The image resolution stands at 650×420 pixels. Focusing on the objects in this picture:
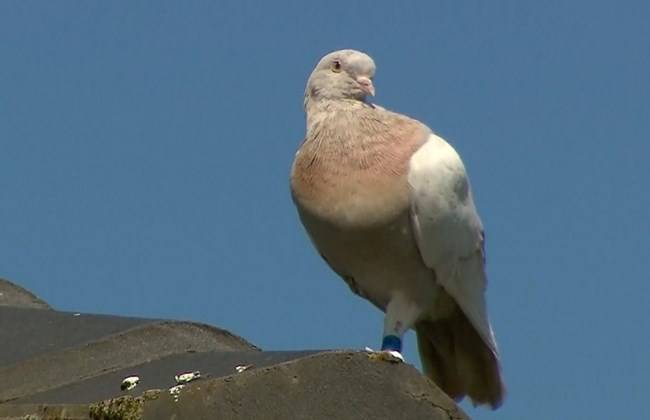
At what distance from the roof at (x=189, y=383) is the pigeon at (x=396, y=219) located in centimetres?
156

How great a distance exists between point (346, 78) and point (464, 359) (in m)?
1.70

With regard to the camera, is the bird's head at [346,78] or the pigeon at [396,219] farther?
the bird's head at [346,78]

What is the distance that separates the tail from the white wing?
15cm

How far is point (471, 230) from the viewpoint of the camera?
828 cm

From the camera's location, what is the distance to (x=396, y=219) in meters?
7.57

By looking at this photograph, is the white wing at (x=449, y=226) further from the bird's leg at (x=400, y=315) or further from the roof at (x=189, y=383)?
the roof at (x=189, y=383)

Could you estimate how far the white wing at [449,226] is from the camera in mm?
7676

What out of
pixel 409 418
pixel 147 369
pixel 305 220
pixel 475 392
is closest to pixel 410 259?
pixel 305 220

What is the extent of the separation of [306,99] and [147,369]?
3183 millimetres

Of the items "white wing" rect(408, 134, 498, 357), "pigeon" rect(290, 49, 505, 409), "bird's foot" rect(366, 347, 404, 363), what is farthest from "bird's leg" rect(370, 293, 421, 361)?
"bird's foot" rect(366, 347, 404, 363)

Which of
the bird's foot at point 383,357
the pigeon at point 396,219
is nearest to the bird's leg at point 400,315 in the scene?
the pigeon at point 396,219

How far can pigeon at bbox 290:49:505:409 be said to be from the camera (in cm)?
756

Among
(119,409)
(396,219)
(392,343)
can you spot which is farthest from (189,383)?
(396,219)

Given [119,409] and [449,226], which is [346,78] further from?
[119,409]
